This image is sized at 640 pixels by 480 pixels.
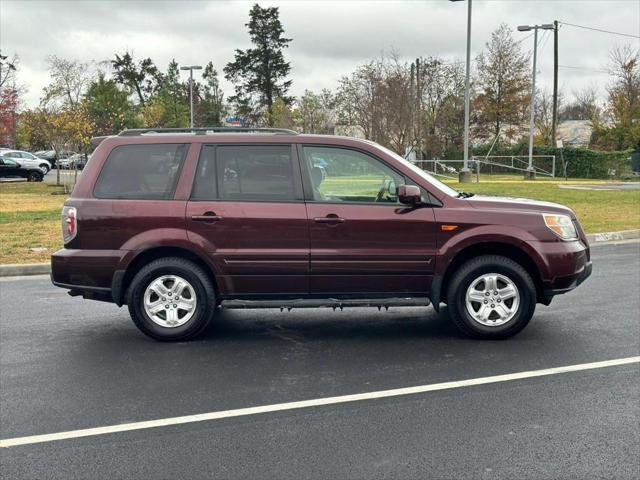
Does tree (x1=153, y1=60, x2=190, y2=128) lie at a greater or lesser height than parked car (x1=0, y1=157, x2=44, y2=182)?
greater

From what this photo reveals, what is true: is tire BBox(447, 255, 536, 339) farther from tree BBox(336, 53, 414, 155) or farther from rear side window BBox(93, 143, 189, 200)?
tree BBox(336, 53, 414, 155)

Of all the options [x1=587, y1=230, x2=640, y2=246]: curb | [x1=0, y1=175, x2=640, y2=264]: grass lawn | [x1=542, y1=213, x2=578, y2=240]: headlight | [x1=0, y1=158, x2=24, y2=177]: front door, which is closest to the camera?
[x1=542, y1=213, x2=578, y2=240]: headlight

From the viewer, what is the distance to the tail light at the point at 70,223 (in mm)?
5711

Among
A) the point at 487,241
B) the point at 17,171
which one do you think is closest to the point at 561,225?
the point at 487,241

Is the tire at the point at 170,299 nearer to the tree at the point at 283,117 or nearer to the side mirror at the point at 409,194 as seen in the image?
the side mirror at the point at 409,194

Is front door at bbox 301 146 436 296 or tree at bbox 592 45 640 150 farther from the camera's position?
tree at bbox 592 45 640 150

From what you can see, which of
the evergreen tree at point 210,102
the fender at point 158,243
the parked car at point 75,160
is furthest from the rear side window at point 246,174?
the evergreen tree at point 210,102

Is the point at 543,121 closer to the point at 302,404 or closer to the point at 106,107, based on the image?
the point at 106,107

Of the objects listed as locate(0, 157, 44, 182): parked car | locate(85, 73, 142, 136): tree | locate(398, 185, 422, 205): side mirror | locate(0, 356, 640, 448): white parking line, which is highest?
locate(85, 73, 142, 136): tree

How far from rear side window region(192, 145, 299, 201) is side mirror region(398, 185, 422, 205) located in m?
0.94

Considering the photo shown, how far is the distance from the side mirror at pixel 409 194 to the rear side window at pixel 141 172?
6.50 feet

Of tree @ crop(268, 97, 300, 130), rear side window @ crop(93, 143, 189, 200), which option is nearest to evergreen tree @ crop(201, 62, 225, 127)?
tree @ crop(268, 97, 300, 130)

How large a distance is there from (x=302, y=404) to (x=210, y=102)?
78061 millimetres

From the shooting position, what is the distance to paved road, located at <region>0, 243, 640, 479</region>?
3.43 meters
